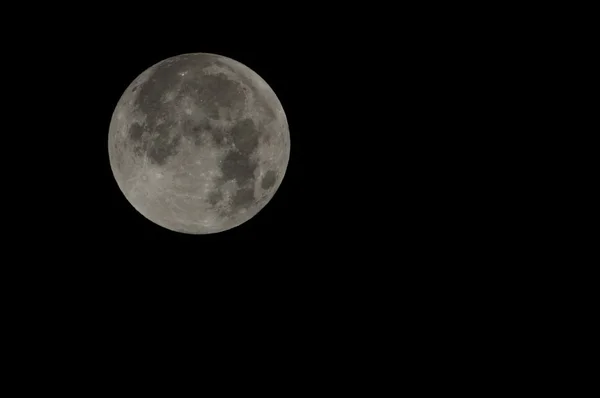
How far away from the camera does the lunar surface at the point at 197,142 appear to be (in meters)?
4.77

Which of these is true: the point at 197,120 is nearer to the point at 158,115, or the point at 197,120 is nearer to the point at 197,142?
the point at 197,142

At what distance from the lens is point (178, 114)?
4750 mm

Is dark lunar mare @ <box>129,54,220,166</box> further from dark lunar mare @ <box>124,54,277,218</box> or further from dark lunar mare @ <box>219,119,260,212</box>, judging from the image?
dark lunar mare @ <box>219,119,260,212</box>

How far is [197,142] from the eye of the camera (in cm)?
475

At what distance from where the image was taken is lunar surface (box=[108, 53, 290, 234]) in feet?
15.7

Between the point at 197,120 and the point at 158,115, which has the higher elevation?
the point at 158,115

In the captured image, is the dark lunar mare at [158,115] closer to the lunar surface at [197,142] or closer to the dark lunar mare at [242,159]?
the lunar surface at [197,142]

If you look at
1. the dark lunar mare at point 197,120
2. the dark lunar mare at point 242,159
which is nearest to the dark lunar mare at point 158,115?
the dark lunar mare at point 197,120

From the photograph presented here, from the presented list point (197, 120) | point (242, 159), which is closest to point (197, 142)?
point (197, 120)

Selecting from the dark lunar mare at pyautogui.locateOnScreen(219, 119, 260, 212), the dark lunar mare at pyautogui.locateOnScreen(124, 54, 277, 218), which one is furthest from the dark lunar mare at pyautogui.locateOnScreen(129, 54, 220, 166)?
the dark lunar mare at pyautogui.locateOnScreen(219, 119, 260, 212)

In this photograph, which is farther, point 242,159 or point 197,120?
point 242,159

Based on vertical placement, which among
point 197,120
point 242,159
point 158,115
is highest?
point 158,115

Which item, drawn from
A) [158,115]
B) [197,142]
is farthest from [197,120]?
[158,115]

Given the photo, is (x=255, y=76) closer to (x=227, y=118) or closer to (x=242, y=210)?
(x=227, y=118)
